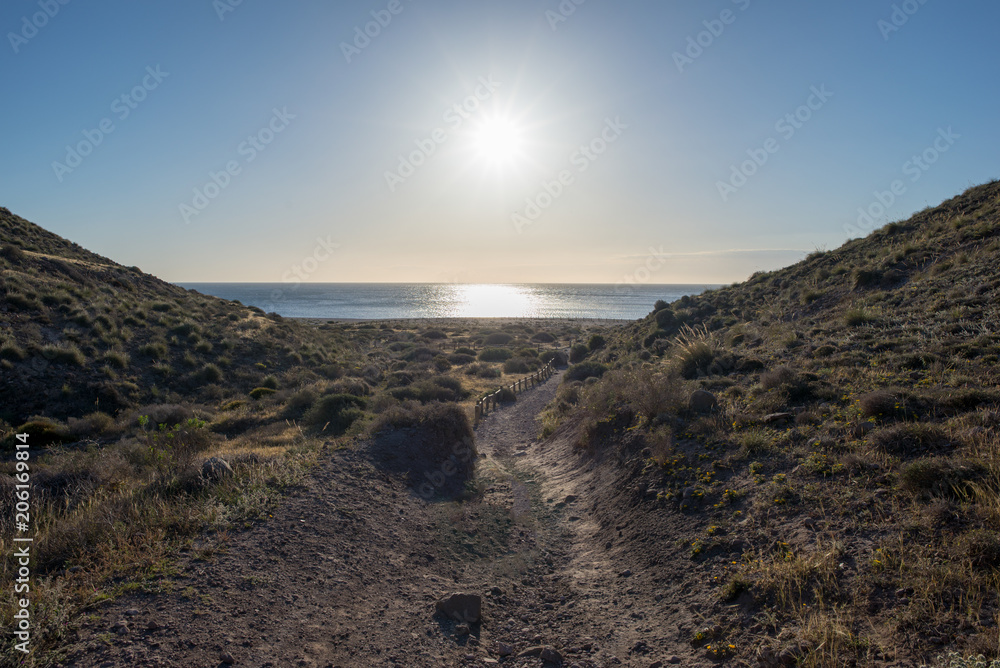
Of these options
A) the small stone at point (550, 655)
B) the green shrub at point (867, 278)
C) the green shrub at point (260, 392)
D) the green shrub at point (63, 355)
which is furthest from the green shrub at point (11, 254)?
the green shrub at point (867, 278)

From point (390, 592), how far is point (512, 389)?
64.4ft

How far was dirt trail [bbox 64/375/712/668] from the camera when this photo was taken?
509 cm

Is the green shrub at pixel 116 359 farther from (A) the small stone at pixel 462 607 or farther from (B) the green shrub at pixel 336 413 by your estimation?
(A) the small stone at pixel 462 607

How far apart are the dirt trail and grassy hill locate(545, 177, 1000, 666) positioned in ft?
2.75

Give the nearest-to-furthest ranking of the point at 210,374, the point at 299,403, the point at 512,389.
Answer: the point at 299,403, the point at 210,374, the point at 512,389

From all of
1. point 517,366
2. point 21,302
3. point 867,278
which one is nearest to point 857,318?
point 867,278

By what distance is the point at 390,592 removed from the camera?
695 centimetres

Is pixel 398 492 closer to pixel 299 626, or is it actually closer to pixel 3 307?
pixel 299 626

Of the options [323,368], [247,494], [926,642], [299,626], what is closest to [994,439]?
[926,642]

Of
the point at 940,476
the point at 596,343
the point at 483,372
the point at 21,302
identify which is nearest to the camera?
the point at 940,476

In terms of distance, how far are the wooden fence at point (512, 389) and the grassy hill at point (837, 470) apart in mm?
5656

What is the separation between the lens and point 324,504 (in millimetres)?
8773

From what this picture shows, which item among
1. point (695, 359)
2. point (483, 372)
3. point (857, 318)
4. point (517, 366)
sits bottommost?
point (483, 372)

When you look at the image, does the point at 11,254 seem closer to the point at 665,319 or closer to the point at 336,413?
the point at 336,413
